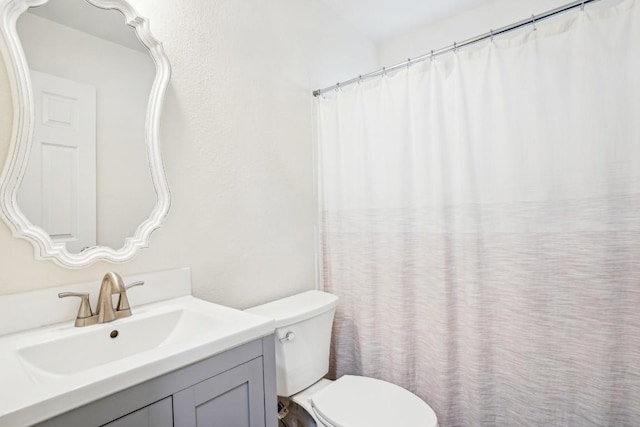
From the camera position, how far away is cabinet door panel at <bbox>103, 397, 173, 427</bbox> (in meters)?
0.72

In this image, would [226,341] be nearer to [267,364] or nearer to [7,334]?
[267,364]

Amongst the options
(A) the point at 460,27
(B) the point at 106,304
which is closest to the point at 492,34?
(A) the point at 460,27

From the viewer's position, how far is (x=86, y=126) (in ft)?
3.61

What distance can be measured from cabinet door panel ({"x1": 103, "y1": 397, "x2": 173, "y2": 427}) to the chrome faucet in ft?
1.30

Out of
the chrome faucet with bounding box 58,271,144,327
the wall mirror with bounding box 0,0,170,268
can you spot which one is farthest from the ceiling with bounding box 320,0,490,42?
the chrome faucet with bounding box 58,271,144,327

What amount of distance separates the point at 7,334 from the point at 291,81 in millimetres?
1563

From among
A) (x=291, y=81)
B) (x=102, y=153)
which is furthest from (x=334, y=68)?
(x=102, y=153)

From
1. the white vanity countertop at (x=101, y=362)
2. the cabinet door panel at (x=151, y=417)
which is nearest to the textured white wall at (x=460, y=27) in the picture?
the white vanity countertop at (x=101, y=362)

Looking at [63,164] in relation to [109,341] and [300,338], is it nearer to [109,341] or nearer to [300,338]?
[109,341]

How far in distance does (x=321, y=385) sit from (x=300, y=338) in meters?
0.29

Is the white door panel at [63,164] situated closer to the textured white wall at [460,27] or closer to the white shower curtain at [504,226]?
the white shower curtain at [504,226]

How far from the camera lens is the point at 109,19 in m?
1.15

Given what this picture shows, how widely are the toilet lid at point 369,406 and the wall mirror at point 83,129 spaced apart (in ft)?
3.05

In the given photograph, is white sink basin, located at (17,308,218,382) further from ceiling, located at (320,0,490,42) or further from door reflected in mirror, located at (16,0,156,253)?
ceiling, located at (320,0,490,42)
